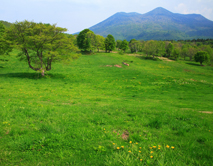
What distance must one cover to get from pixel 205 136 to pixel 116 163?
451cm

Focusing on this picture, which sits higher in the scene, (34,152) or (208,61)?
(208,61)

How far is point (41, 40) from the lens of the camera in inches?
1048

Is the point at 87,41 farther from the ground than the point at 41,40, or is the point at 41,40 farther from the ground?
the point at 87,41

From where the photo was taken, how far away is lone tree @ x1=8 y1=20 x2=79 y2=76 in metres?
26.3

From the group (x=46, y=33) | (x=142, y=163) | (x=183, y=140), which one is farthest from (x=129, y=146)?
(x=46, y=33)

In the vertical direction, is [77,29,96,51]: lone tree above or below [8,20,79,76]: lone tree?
above

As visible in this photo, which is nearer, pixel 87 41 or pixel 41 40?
pixel 41 40

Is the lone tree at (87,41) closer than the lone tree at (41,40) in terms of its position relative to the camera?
No

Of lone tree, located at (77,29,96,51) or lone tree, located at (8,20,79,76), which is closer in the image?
lone tree, located at (8,20,79,76)

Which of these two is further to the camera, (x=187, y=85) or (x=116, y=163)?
(x=187, y=85)

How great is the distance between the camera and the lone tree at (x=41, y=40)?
26.3m

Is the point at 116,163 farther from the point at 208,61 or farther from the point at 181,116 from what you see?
the point at 208,61

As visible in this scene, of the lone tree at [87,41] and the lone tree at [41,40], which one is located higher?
the lone tree at [87,41]

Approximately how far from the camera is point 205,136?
5602 mm
